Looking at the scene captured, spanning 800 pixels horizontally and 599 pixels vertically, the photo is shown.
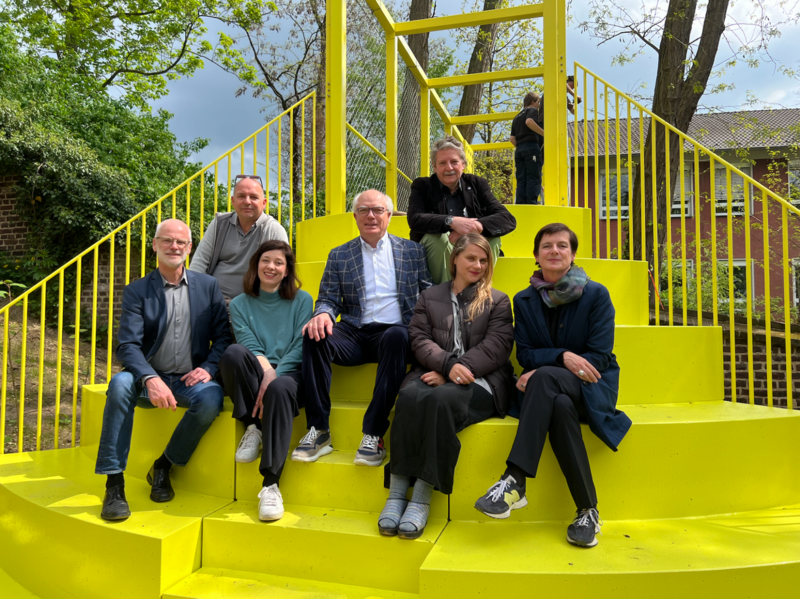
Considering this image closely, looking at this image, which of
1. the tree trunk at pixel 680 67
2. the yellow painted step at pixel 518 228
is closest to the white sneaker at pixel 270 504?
the yellow painted step at pixel 518 228

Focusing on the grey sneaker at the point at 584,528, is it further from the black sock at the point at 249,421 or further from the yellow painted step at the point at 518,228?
the yellow painted step at the point at 518,228

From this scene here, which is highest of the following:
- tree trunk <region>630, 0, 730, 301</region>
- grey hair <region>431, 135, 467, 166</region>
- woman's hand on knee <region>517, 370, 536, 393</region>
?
tree trunk <region>630, 0, 730, 301</region>

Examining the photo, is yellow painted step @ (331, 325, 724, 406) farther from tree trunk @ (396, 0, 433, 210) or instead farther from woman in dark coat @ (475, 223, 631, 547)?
tree trunk @ (396, 0, 433, 210)

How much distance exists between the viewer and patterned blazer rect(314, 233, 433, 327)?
293cm

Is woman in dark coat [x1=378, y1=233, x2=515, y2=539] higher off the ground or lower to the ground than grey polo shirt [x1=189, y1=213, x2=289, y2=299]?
lower

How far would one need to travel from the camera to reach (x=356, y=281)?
2953 millimetres

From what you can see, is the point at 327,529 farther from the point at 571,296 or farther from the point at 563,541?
the point at 571,296

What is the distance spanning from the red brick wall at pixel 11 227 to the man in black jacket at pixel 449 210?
9413 millimetres

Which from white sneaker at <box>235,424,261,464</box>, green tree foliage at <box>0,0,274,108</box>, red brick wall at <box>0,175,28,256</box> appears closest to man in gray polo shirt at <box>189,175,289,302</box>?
white sneaker at <box>235,424,261,464</box>

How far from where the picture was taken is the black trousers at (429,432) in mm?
2207

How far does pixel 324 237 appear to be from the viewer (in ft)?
13.8

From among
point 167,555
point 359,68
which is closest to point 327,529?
point 167,555

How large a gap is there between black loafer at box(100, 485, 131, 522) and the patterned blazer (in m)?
1.28

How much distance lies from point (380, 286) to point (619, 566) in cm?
177
